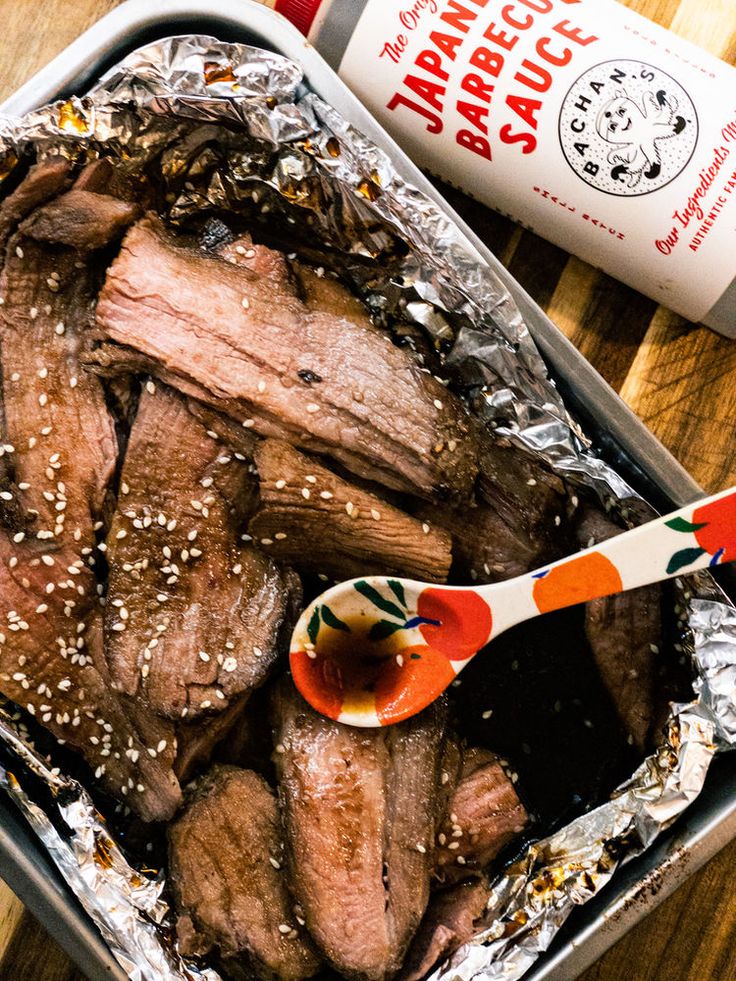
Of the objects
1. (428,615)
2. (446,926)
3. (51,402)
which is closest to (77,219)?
(51,402)

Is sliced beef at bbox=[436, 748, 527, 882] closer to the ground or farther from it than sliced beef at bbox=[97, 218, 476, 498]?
closer to the ground

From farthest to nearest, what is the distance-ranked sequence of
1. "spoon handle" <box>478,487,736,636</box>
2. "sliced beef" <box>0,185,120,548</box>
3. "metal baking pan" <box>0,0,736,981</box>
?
"sliced beef" <box>0,185,120,548</box> → "metal baking pan" <box>0,0,736,981</box> → "spoon handle" <box>478,487,736,636</box>

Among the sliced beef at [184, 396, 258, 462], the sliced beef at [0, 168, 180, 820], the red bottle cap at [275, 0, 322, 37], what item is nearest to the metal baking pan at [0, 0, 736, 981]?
the red bottle cap at [275, 0, 322, 37]

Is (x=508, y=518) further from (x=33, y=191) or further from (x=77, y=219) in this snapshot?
(x=33, y=191)

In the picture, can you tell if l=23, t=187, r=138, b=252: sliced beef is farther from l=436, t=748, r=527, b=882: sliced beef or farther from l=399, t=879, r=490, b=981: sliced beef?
l=399, t=879, r=490, b=981: sliced beef

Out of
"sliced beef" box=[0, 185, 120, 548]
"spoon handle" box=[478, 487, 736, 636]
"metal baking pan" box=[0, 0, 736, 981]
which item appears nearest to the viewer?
"spoon handle" box=[478, 487, 736, 636]

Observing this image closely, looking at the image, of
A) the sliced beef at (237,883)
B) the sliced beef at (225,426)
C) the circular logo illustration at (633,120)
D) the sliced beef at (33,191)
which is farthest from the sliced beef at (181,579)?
the circular logo illustration at (633,120)

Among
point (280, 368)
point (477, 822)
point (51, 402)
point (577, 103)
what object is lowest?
point (477, 822)
